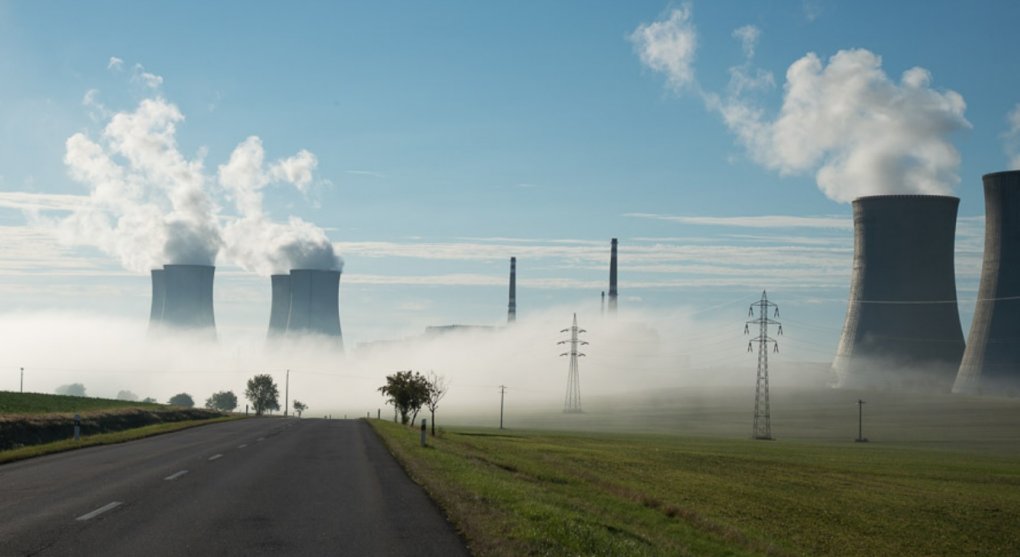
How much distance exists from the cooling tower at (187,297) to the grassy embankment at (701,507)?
112910 millimetres

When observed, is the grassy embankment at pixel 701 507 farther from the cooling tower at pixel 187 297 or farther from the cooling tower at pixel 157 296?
the cooling tower at pixel 157 296

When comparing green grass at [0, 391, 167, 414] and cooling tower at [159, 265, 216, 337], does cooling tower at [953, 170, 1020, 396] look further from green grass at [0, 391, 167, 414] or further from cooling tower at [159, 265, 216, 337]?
cooling tower at [159, 265, 216, 337]

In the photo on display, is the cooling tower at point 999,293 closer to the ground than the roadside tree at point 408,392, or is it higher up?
higher up

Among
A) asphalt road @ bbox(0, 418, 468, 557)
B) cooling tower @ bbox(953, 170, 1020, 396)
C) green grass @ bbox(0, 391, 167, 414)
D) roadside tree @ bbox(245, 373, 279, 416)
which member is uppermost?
cooling tower @ bbox(953, 170, 1020, 396)

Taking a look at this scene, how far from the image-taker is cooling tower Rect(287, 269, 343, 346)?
15375 centimetres

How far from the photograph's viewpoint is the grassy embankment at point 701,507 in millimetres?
14320

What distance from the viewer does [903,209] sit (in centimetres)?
10531

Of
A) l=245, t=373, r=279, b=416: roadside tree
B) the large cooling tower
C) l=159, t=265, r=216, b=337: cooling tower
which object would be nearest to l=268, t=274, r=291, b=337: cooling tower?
l=245, t=373, r=279, b=416: roadside tree

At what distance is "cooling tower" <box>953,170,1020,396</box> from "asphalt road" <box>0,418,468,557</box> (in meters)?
86.7

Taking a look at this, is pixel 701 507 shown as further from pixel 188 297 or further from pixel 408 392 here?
pixel 188 297

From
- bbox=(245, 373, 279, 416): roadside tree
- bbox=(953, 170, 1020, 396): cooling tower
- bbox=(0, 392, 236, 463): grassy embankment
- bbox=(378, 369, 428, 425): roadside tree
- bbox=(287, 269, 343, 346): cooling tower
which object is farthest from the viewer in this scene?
bbox=(245, 373, 279, 416): roadside tree

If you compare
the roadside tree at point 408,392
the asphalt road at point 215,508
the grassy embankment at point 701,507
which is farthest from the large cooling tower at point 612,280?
the asphalt road at point 215,508

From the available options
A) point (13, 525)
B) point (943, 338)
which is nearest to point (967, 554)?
point (13, 525)

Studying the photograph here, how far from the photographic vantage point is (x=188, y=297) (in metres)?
147
